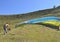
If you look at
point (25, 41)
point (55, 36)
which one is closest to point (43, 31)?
point (55, 36)

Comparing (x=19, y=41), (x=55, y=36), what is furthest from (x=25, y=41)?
(x=55, y=36)

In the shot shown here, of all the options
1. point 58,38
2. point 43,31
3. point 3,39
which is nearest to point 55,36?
point 58,38

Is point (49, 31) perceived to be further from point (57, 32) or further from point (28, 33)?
point (28, 33)

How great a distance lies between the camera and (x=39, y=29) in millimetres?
21531

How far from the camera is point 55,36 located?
1923 centimetres

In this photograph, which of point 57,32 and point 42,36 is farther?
point 57,32

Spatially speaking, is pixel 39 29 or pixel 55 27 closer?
pixel 39 29

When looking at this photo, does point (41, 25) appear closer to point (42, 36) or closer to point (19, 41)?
point (42, 36)

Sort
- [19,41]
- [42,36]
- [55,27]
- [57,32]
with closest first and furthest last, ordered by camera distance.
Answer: [19,41] → [42,36] → [57,32] → [55,27]

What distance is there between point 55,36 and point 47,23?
4.58 m

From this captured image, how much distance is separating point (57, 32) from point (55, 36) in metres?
1.37

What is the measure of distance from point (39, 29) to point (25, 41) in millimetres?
4069

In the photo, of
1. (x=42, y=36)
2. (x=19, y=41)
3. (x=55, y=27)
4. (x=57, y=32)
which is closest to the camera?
(x=19, y=41)

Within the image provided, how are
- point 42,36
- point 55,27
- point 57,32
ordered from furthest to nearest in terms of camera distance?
point 55,27
point 57,32
point 42,36
